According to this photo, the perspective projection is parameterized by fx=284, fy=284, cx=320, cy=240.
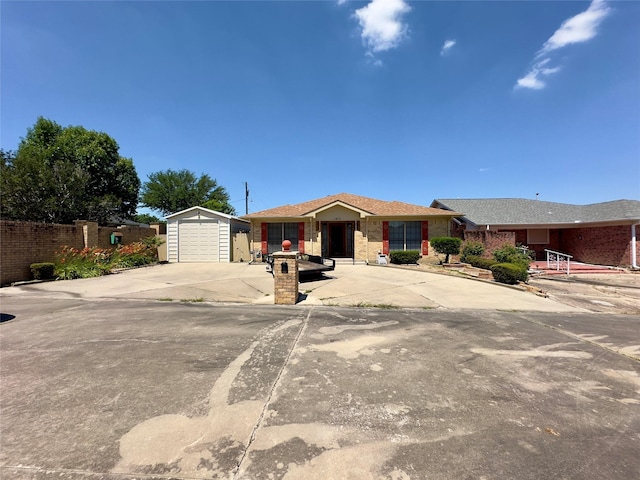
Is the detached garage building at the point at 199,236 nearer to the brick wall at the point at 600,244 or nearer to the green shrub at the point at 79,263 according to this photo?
the green shrub at the point at 79,263

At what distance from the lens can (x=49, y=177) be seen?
1608cm

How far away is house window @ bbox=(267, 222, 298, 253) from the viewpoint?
17984 mm

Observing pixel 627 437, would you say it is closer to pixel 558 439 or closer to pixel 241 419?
pixel 558 439

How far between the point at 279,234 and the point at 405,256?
25.5ft

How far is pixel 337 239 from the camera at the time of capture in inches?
749

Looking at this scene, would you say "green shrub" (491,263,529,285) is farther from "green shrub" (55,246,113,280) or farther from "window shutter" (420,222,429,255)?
"green shrub" (55,246,113,280)

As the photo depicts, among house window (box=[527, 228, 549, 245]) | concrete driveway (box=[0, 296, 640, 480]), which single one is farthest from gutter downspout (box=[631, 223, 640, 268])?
concrete driveway (box=[0, 296, 640, 480])

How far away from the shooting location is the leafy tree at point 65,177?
1552 centimetres

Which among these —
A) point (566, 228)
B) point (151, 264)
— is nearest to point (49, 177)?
point (151, 264)

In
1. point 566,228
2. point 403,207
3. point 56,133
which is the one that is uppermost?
point 56,133

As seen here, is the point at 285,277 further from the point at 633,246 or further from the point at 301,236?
the point at 633,246

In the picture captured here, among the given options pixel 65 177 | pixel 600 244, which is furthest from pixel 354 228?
pixel 65 177

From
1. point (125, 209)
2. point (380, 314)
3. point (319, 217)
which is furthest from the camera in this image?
point (125, 209)

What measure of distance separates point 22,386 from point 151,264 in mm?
14633
